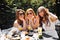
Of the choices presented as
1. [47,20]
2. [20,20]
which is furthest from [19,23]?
[47,20]

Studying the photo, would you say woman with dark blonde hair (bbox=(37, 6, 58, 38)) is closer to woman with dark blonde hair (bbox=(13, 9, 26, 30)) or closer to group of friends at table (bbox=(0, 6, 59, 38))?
group of friends at table (bbox=(0, 6, 59, 38))

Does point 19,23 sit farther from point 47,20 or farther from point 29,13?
point 47,20

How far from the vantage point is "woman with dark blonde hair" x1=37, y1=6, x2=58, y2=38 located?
1140 millimetres

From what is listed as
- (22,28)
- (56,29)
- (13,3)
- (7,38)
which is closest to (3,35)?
(7,38)

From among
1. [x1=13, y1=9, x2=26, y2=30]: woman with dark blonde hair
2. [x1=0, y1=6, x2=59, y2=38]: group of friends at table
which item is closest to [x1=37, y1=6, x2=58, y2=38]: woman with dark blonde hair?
[x1=0, y1=6, x2=59, y2=38]: group of friends at table

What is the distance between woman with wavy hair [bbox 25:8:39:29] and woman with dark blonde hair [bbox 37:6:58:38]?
4 centimetres

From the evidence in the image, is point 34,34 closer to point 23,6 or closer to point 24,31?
point 24,31

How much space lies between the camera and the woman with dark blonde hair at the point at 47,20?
1140 mm

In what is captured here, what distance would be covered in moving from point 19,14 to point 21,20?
0.05m

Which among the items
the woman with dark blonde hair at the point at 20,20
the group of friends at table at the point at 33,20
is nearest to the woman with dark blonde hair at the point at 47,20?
the group of friends at table at the point at 33,20

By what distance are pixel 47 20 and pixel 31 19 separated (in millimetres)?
130

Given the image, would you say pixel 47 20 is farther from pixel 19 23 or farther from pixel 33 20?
pixel 19 23

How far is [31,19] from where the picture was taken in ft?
3.80

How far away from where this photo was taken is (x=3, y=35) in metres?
1.12
